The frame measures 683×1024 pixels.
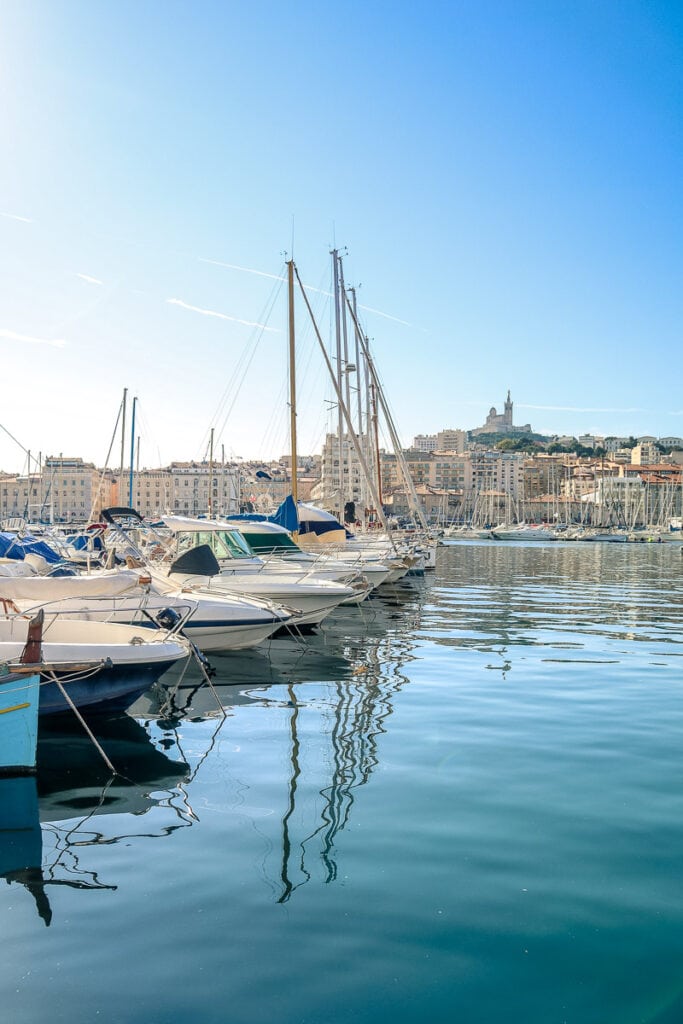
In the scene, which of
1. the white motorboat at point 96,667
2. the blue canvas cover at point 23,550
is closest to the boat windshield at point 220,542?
the blue canvas cover at point 23,550

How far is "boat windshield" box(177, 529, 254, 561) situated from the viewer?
20328mm

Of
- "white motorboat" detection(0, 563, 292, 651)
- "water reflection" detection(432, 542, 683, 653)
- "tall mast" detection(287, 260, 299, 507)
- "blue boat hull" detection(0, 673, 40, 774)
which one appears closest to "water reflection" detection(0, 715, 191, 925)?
"blue boat hull" detection(0, 673, 40, 774)

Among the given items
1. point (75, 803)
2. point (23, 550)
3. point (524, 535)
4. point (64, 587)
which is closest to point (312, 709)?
point (75, 803)

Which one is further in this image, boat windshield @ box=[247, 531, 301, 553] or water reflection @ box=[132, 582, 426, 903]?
boat windshield @ box=[247, 531, 301, 553]

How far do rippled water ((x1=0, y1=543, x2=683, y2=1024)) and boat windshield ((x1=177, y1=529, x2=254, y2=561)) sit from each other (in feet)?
26.2

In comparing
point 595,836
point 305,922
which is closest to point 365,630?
point 595,836

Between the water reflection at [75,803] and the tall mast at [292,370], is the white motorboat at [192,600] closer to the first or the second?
the water reflection at [75,803]

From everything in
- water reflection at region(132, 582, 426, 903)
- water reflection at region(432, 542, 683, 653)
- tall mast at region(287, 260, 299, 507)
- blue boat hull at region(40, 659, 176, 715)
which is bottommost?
water reflection at region(432, 542, 683, 653)

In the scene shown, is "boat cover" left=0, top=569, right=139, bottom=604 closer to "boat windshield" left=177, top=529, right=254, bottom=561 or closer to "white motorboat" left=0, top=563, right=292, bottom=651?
"white motorboat" left=0, top=563, right=292, bottom=651

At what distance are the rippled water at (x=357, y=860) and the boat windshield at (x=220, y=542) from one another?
7979 millimetres

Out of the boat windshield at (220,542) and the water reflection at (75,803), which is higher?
the boat windshield at (220,542)

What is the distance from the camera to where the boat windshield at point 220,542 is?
2033 centimetres

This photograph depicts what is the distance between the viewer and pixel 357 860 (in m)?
6.08

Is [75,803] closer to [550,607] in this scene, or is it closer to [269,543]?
[269,543]
